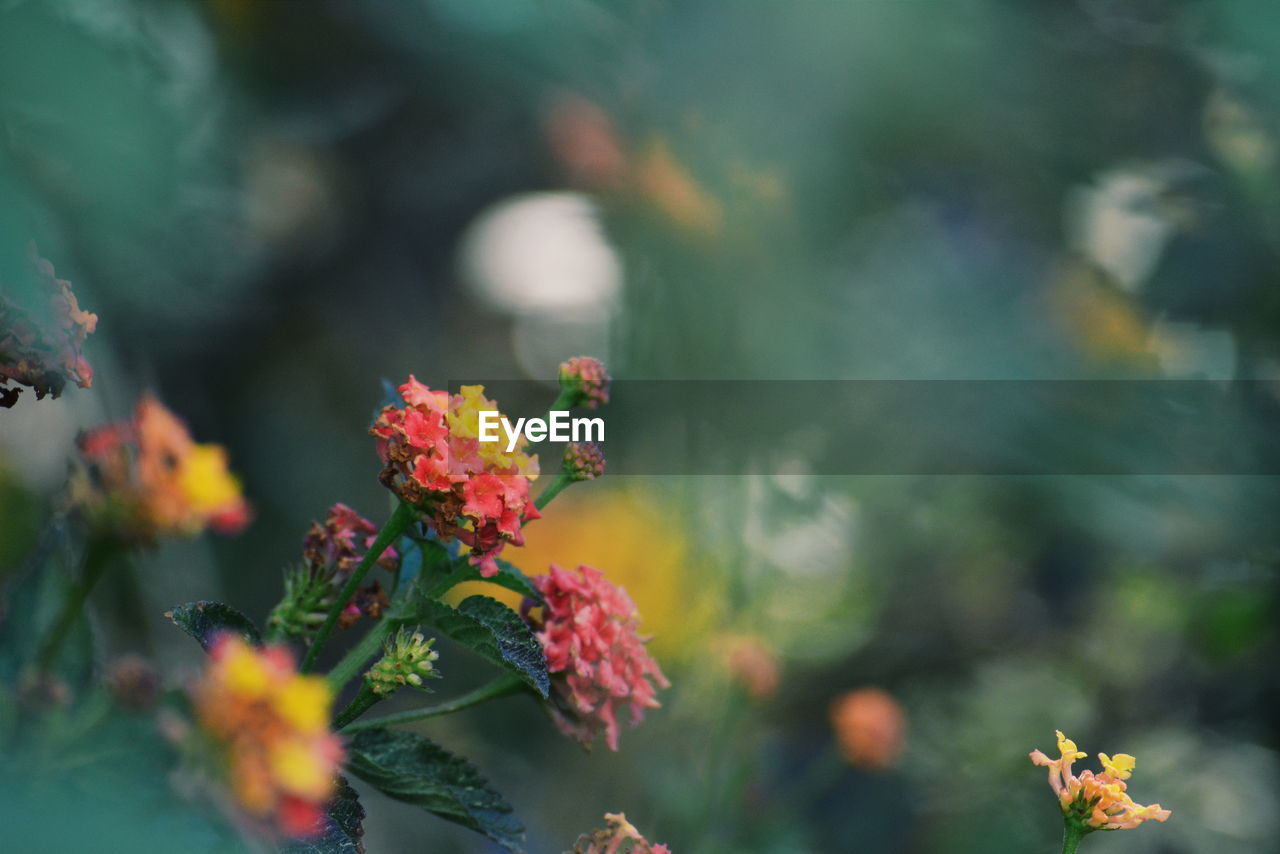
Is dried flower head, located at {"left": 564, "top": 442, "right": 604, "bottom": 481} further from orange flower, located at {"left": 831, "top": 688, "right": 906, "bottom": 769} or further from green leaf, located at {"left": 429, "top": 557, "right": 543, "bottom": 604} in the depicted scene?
orange flower, located at {"left": 831, "top": 688, "right": 906, "bottom": 769}

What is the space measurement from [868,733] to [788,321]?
331mm

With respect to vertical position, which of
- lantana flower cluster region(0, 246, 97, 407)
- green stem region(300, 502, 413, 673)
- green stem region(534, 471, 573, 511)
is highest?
green stem region(534, 471, 573, 511)

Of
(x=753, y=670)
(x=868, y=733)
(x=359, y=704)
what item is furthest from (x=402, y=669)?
(x=868, y=733)

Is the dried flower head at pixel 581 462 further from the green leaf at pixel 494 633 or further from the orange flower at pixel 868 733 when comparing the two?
the orange flower at pixel 868 733

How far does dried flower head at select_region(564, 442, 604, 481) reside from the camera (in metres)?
0.28

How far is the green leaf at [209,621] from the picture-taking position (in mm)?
231

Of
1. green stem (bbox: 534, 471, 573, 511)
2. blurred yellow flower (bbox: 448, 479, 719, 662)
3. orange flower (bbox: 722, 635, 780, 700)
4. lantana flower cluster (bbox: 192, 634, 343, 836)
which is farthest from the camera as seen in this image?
blurred yellow flower (bbox: 448, 479, 719, 662)

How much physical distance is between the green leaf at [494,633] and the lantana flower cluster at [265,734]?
0.22ft

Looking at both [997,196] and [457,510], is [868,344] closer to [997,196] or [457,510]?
[997,196]

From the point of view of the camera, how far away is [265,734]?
17cm

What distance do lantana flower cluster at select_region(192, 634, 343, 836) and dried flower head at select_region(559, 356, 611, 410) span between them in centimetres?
14

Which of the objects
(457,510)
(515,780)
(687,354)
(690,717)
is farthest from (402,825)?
(457,510)

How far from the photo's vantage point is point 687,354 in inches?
35.5

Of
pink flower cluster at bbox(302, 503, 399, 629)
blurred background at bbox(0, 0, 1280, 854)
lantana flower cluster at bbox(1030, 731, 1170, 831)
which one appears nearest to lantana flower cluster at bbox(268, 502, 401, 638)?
pink flower cluster at bbox(302, 503, 399, 629)
